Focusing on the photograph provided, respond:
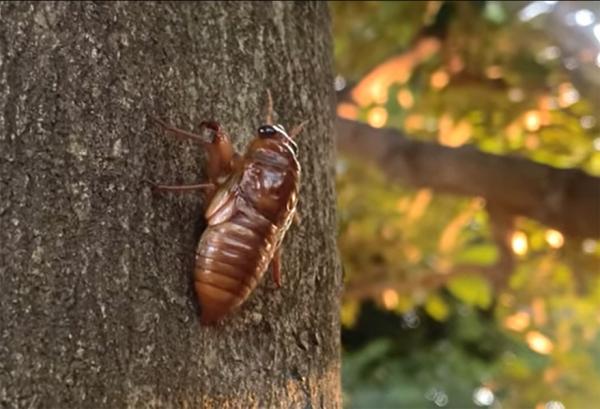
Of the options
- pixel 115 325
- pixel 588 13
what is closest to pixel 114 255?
pixel 115 325

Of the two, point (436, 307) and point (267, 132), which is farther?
point (436, 307)

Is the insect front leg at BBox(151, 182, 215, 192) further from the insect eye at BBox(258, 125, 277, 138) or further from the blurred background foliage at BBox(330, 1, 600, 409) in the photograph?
the blurred background foliage at BBox(330, 1, 600, 409)

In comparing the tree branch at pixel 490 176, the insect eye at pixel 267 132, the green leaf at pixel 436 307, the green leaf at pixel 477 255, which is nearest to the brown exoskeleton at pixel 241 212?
the insect eye at pixel 267 132

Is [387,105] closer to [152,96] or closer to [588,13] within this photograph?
[588,13]

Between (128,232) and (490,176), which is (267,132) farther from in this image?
(490,176)

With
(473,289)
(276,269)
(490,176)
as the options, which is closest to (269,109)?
(276,269)

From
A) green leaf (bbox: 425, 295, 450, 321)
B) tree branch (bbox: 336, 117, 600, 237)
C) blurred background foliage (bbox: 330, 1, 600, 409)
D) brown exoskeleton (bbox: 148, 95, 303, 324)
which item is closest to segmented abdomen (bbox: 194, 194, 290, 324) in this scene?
brown exoskeleton (bbox: 148, 95, 303, 324)

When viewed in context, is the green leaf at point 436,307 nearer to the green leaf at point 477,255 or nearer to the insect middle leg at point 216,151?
the green leaf at point 477,255
